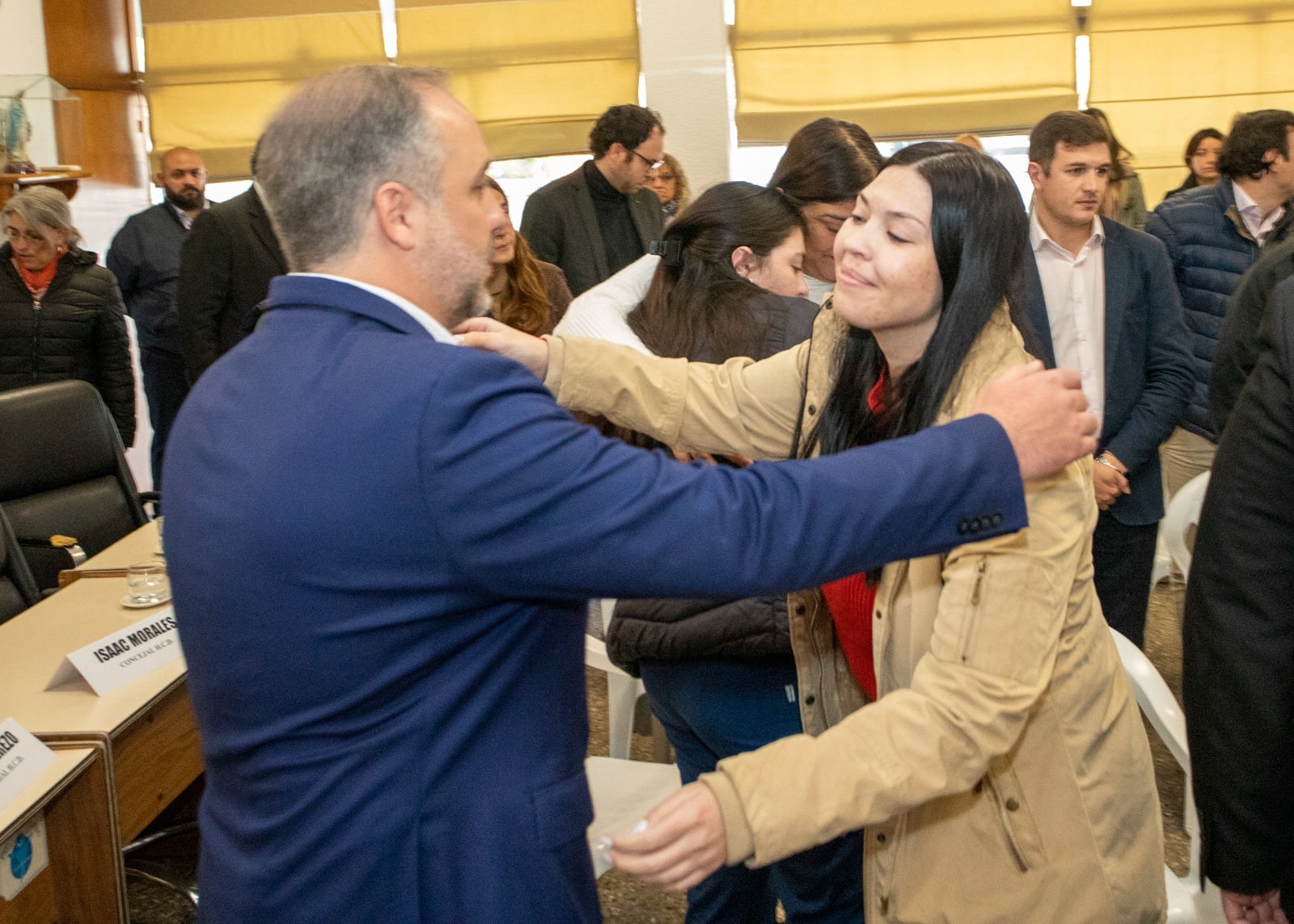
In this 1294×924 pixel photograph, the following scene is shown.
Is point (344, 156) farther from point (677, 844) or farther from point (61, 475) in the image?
point (61, 475)

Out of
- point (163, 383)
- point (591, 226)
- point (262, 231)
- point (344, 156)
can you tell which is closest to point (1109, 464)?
point (344, 156)

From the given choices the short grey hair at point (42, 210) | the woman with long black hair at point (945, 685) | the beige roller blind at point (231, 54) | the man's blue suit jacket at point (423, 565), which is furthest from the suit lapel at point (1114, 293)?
the beige roller blind at point (231, 54)

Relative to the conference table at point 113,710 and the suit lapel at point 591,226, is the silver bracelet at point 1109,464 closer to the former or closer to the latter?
the conference table at point 113,710

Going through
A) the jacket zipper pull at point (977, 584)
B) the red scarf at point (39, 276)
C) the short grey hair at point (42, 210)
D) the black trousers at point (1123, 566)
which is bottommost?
the black trousers at point (1123, 566)

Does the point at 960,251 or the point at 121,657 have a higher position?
the point at 960,251

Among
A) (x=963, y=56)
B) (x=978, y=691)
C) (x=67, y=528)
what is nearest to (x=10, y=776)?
(x=978, y=691)

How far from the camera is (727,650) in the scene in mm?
1739

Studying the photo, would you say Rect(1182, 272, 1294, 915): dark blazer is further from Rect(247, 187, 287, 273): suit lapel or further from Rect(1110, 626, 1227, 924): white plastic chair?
Rect(247, 187, 287, 273): suit lapel

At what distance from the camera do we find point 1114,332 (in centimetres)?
294

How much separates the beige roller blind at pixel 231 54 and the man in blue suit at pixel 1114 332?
549 cm

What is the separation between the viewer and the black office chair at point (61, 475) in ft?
10.6

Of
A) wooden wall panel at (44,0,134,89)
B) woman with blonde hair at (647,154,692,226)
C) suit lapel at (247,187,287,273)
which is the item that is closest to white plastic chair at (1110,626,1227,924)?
suit lapel at (247,187,287,273)

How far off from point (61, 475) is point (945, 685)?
9.46 ft

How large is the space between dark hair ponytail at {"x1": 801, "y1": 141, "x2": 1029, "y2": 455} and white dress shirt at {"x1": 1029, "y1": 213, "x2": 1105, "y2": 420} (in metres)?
1.69
